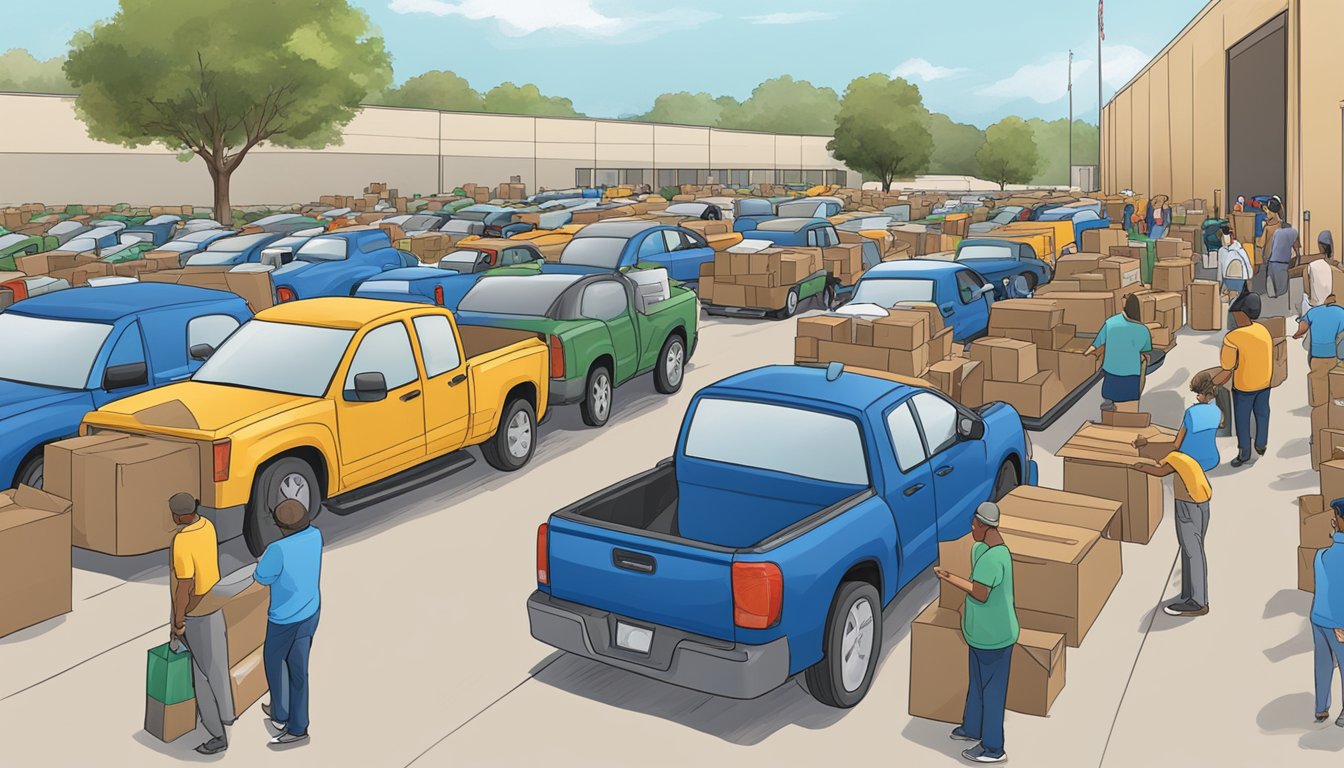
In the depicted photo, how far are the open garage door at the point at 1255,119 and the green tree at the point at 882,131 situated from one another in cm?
4870

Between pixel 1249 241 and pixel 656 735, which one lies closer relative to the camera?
pixel 656 735

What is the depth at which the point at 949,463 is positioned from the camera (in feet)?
26.5

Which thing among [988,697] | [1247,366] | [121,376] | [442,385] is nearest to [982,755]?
[988,697]

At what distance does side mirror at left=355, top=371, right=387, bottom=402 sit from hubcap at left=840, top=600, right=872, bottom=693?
4.48m

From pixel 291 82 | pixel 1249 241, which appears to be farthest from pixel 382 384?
pixel 291 82

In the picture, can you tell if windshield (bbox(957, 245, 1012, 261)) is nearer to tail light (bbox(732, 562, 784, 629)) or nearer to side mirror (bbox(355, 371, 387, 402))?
side mirror (bbox(355, 371, 387, 402))

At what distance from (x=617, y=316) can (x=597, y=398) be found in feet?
3.46

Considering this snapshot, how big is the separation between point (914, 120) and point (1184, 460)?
92.5 meters

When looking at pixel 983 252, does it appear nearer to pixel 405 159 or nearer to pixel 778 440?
pixel 778 440

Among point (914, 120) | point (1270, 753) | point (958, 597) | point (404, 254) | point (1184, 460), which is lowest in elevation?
point (1270, 753)

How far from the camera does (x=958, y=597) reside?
665 cm

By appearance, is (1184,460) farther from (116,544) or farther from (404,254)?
(404,254)

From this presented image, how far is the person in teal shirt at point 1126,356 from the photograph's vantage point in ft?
39.8

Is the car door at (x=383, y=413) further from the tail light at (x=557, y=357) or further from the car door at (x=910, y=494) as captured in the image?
the car door at (x=910, y=494)
